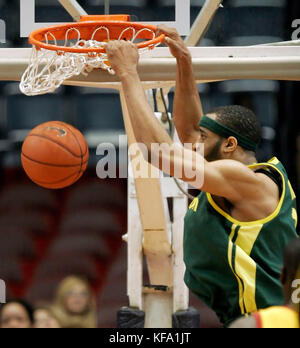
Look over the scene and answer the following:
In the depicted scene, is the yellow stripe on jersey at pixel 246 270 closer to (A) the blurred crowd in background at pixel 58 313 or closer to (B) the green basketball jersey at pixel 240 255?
(B) the green basketball jersey at pixel 240 255

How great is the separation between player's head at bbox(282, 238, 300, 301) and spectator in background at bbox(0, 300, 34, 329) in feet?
4.62

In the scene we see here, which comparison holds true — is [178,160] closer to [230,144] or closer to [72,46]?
[230,144]

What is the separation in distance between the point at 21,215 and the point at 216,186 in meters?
5.12

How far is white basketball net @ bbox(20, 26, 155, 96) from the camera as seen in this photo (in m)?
3.25

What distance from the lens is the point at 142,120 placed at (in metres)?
2.61

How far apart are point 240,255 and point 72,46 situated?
1195 millimetres

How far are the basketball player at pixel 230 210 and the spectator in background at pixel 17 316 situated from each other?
0.65 metres

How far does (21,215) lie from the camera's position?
7516 millimetres

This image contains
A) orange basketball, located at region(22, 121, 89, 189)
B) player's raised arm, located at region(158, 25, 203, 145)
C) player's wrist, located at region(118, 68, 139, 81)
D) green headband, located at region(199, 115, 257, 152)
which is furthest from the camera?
orange basketball, located at region(22, 121, 89, 189)

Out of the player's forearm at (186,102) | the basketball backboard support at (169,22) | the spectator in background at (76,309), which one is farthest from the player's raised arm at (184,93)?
the spectator in background at (76,309)

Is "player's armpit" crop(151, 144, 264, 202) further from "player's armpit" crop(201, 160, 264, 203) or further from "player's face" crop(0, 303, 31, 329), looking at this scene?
"player's face" crop(0, 303, 31, 329)

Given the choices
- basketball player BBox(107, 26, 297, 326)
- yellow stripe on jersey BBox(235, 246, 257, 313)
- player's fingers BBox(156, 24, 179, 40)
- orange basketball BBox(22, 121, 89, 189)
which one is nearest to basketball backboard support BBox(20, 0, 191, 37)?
orange basketball BBox(22, 121, 89, 189)

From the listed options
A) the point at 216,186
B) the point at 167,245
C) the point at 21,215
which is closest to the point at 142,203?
the point at 167,245
